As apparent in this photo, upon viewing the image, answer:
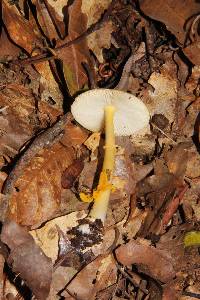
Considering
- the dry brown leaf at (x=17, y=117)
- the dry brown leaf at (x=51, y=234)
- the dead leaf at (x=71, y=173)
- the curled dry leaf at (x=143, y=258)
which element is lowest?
the curled dry leaf at (x=143, y=258)

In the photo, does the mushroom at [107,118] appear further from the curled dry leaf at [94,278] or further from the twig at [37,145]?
the curled dry leaf at [94,278]

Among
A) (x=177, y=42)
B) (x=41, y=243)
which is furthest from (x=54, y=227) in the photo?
(x=177, y=42)

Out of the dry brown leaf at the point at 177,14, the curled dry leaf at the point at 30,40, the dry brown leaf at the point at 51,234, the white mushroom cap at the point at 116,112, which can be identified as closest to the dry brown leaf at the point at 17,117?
the curled dry leaf at the point at 30,40

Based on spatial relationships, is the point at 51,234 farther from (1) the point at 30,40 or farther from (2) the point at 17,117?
(1) the point at 30,40

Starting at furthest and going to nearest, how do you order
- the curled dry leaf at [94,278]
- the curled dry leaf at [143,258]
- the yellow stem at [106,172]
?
1. the yellow stem at [106,172]
2. the curled dry leaf at [143,258]
3. the curled dry leaf at [94,278]

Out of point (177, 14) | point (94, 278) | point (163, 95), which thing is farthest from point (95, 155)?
point (177, 14)

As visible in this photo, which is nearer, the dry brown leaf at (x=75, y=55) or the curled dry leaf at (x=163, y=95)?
the dry brown leaf at (x=75, y=55)
